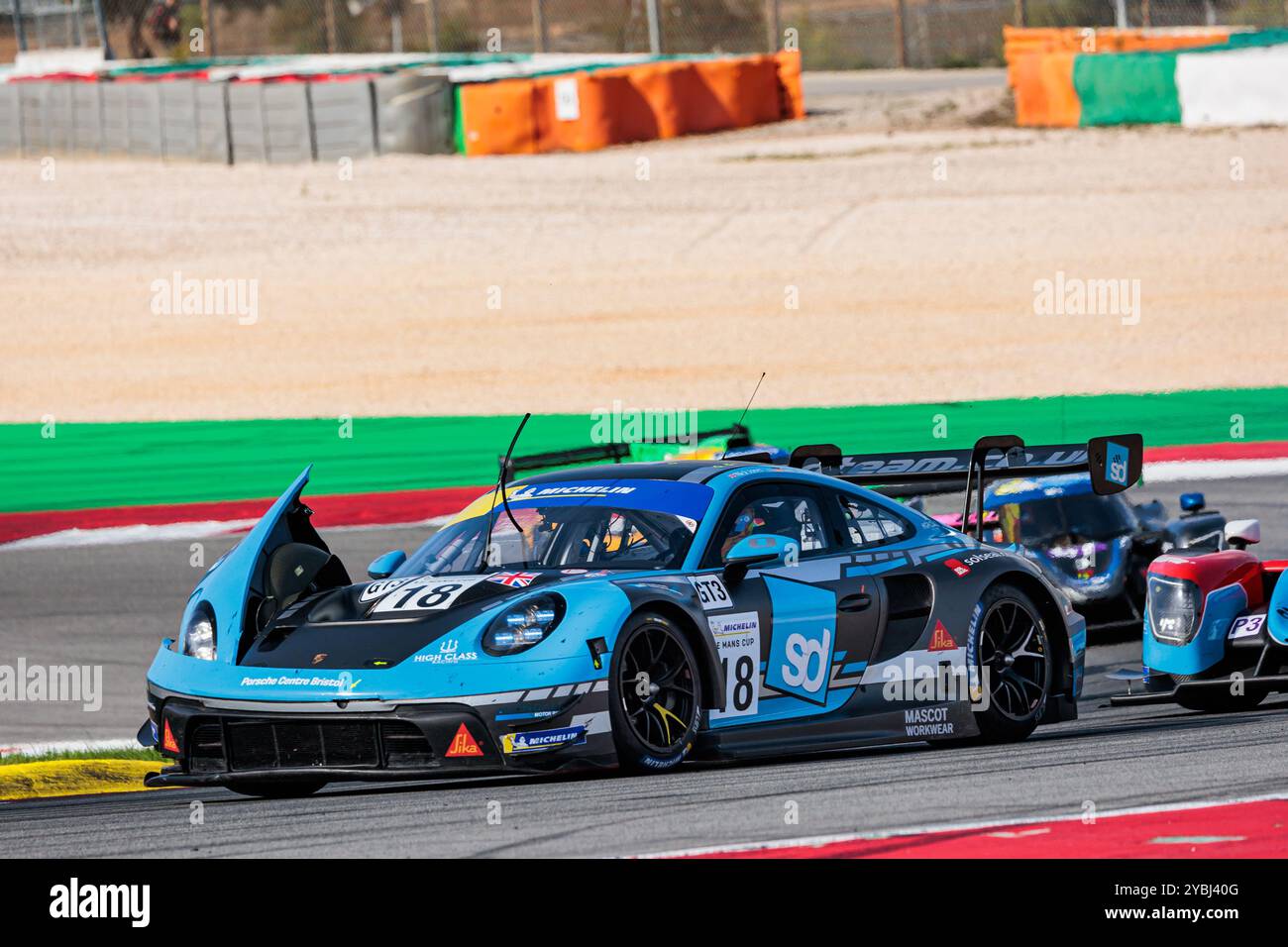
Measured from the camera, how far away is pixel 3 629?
12.8 meters

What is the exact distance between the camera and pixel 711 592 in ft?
24.4

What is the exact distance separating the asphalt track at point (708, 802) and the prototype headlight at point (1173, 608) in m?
0.38

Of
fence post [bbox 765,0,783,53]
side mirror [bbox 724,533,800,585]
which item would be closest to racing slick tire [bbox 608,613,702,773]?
side mirror [bbox 724,533,800,585]

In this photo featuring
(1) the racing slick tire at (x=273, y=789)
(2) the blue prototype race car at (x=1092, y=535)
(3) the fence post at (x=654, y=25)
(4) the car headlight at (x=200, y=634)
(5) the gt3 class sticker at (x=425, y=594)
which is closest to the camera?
(1) the racing slick tire at (x=273, y=789)

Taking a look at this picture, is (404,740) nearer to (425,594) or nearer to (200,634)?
(425,594)

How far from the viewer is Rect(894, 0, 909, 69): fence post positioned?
146ft

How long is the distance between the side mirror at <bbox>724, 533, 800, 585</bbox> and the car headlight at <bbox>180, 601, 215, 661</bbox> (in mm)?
1802

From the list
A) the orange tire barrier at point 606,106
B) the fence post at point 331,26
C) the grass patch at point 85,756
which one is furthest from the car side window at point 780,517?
the fence post at point 331,26

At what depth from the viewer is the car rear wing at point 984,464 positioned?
8.65 metres

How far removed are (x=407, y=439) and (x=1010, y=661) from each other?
894cm

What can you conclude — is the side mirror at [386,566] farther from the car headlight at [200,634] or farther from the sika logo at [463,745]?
the sika logo at [463,745]

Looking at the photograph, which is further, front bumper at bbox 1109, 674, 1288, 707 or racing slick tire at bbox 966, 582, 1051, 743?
front bumper at bbox 1109, 674, 1288, 707

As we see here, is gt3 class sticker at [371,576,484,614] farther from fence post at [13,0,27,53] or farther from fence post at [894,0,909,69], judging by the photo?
fence post at [894,0,909,69]

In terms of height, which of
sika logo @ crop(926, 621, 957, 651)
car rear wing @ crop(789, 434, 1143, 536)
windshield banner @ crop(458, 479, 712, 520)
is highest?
windshield banner @ crop(458, 479, 712, 520)
